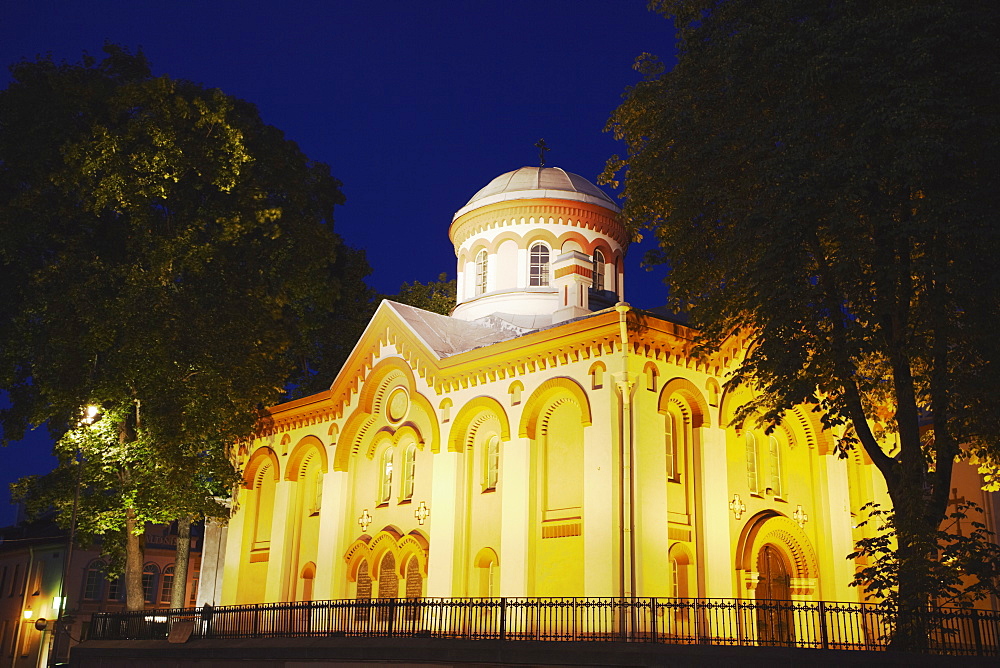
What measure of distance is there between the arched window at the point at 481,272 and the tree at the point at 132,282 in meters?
7.01

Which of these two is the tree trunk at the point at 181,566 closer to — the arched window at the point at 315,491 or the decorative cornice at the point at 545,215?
the arched window at the point at 315,491

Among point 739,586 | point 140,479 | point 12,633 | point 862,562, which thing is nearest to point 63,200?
point 140,479

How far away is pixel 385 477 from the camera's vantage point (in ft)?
84.3

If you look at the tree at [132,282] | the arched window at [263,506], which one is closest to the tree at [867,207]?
the tree at [132,282]

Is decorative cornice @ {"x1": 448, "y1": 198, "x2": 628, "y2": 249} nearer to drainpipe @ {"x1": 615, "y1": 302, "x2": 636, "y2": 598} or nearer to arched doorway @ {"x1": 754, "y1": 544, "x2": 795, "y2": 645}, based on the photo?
drainpipe @ {"x1": 615, "y1": 302, "x2": 636, "y2": 598}

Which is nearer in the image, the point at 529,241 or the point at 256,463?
the point at 529,241

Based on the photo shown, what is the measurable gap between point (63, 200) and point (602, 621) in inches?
659

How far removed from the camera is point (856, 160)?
1445 cm

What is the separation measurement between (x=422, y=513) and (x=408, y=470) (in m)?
1.87

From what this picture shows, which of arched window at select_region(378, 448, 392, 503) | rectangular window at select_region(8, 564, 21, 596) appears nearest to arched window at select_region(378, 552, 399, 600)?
arched window at select_region(378, 448, 392, 503)

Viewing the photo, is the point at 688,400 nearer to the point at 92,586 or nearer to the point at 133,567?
the point at 133,567

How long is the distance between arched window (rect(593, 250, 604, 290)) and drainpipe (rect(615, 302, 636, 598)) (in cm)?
997

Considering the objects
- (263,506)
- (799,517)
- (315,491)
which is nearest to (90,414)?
(315,491)

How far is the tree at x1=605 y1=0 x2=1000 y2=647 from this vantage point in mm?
14172
